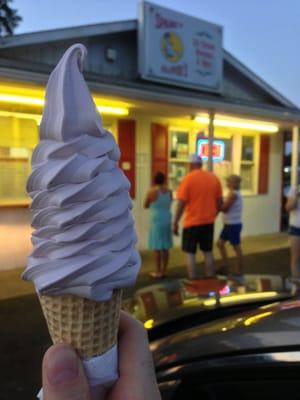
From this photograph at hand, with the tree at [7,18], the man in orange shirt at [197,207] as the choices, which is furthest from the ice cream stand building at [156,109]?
the tree at [7,18]

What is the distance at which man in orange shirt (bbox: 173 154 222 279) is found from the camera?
6320 millimetres

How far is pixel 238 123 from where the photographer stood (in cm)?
1028

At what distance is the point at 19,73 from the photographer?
223 inches

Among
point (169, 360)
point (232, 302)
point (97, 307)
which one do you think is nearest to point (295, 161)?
point (232, 302)

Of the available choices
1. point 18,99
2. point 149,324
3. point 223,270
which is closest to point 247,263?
point 223,270

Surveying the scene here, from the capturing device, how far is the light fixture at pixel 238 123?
9391 mm

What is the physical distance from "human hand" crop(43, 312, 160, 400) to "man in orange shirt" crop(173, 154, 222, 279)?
4866 mm

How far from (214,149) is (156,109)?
8.62ft

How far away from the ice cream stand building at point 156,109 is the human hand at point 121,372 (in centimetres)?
495

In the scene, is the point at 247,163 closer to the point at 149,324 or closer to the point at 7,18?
the point at 149,324

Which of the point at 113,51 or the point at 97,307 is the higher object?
the point at 113,51

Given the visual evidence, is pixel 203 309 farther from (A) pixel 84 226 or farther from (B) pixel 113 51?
(B) pixel 113 51

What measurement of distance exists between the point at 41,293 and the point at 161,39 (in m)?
8.68

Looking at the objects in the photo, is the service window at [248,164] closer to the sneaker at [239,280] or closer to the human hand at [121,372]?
the sneaker at [239,280]
